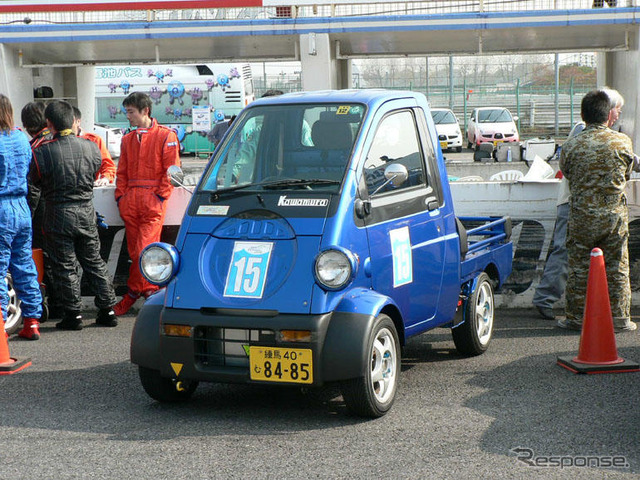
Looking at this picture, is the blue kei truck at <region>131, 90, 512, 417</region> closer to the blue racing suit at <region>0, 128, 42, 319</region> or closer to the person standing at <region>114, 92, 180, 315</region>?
the blue racing suit at <region>0, 128, 42, 319</region>

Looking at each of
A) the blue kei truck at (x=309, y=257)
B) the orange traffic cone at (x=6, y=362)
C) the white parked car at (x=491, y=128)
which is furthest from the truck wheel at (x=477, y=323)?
the white parked car at (x=491, y=128)

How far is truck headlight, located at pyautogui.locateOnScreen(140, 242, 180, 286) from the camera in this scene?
562 centimetres

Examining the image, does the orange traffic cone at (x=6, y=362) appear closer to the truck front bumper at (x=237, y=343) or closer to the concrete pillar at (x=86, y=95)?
the truck front bumper at (x=237, y=343)

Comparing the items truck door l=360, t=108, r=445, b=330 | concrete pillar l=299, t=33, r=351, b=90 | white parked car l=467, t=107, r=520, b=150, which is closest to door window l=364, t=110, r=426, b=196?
truck door l=360, t=108, r=445, b=330

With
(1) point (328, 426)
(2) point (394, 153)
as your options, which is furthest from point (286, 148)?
(1) point (328, 426)

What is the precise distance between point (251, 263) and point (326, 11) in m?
12.0

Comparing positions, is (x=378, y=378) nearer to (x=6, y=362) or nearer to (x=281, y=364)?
(x=281, y=364)

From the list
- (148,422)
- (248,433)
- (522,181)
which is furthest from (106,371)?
(522,181)

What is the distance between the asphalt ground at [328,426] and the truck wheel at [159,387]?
7cm

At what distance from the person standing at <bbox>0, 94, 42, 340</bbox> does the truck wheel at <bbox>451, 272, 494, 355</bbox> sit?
3.64 m

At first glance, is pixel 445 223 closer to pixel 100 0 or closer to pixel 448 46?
pixel 100 0

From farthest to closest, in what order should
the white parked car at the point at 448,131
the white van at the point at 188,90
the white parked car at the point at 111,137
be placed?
the white van at the point at 188,90
the white parked car at the point at 448,131
the white parked car at the point at 111,137

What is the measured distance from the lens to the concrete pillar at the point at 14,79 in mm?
17312

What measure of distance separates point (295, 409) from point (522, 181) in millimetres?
4255
